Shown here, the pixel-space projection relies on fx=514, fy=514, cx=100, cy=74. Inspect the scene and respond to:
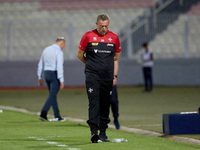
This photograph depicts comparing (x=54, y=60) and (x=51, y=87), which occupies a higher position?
(x=54, y=60)

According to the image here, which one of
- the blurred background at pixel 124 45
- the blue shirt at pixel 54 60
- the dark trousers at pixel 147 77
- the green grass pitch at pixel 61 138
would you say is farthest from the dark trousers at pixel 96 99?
the blurred background at pixel 124 45

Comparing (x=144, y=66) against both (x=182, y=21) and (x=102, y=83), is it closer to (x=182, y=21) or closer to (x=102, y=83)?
(x=182, y=21)

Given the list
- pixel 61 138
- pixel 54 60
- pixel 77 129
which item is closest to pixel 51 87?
pixel 54 60

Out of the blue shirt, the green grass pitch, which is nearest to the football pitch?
the green grass pitch

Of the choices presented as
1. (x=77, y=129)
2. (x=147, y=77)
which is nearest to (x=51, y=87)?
(x=77, y=129)

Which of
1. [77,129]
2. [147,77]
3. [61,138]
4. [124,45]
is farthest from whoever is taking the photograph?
[124,45]

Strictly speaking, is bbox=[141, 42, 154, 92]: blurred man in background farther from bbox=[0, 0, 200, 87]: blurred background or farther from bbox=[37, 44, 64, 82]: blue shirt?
bbox=[37, 44, 64, 82]: blue shirt

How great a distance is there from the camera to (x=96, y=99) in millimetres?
7391

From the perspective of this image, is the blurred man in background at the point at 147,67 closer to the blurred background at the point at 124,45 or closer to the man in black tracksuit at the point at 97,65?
the blurred background at the point at 124,45

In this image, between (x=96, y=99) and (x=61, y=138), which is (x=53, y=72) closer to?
(x=61, y=138)

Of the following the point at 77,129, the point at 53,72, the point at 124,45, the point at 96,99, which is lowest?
the point at 77,129

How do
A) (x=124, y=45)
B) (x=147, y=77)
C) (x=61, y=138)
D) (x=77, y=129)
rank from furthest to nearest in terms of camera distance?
1. (x=124, y=45)
2. (x=147, y=77)
3. (x=77, y=129)
4. (x=61, y=138)

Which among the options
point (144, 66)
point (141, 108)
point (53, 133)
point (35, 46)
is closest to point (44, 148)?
point (53, 133)

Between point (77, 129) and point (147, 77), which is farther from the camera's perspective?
point (147, 77)
